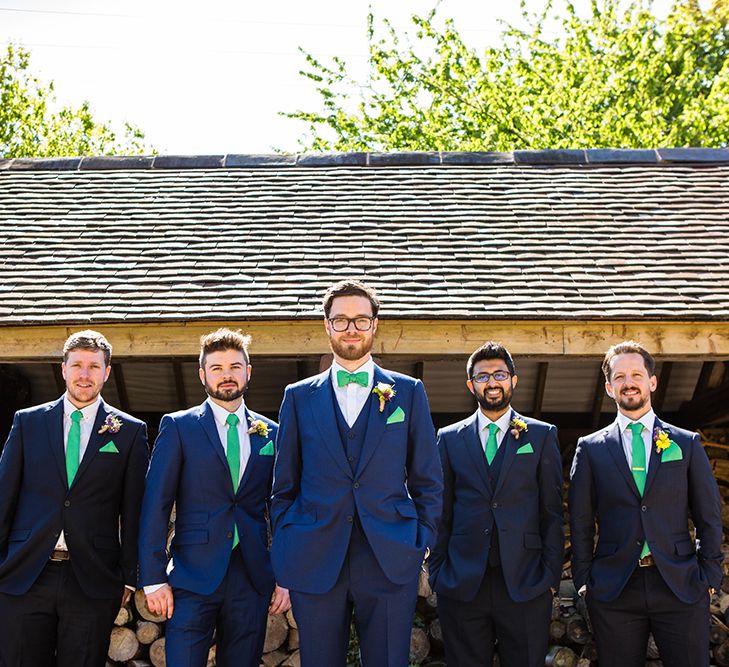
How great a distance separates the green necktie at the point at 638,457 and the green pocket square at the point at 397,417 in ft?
4.29

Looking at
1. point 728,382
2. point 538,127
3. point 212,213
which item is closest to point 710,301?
point 728,382

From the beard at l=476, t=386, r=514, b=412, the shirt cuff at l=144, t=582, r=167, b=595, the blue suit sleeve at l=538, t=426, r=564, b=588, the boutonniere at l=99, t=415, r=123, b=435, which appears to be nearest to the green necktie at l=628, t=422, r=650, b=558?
the blue suit sleeve at l=538, t=426, r=564, b=588

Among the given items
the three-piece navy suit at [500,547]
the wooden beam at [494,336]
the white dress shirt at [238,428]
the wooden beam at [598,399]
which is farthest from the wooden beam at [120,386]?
the wooden beam at [598,399]

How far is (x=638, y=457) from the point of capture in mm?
4574

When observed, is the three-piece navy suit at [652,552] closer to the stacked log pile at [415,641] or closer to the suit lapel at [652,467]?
the suit lapel at [652,467]

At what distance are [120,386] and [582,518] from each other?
161 inches

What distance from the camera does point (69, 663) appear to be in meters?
4.28

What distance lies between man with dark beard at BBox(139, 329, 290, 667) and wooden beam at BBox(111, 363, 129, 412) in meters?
2.79

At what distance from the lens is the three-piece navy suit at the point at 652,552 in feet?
14.2

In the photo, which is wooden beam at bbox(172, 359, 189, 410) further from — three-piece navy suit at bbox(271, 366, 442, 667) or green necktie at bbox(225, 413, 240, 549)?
three-piece navy suit at bbox(271, 366, 442, 667)

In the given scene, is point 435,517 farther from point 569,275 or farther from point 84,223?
point 84,223

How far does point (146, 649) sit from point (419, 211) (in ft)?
14.2

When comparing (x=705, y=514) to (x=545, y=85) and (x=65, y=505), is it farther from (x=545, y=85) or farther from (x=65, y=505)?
(x=545, y=85)

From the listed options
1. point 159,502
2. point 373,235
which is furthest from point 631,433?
point 373,235
